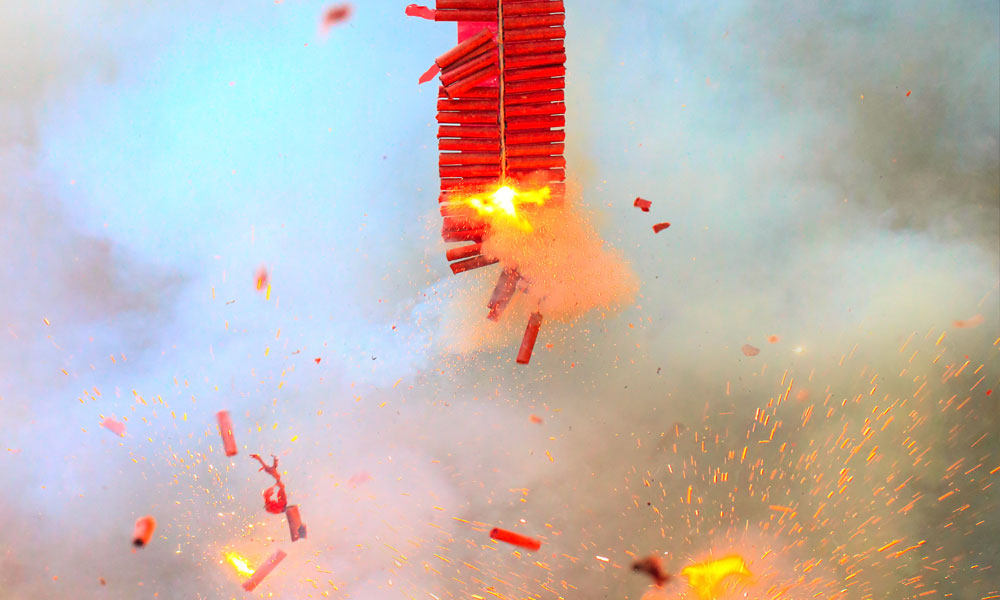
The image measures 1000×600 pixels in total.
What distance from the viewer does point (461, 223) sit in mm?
3678

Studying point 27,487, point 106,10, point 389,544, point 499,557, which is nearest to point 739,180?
point 499,557

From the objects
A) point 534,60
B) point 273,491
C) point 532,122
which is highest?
point 534,60

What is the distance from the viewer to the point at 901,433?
4117 millimetres

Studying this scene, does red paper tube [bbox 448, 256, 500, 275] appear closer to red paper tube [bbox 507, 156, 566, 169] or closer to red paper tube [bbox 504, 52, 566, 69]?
red paper tube [bbox 507, 156, 566, 169]

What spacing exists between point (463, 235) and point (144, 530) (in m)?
3.05

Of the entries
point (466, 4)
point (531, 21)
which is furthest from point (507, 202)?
point (466, 4)

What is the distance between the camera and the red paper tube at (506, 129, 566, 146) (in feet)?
11.5

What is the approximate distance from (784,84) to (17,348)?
5.42m

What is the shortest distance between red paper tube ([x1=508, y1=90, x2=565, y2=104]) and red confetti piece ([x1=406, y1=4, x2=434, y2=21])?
1.03 metres

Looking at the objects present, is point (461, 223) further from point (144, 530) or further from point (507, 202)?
point (144, 530)

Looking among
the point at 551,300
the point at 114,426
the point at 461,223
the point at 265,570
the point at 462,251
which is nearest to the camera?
the point at 461,223

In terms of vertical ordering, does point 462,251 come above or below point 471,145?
below

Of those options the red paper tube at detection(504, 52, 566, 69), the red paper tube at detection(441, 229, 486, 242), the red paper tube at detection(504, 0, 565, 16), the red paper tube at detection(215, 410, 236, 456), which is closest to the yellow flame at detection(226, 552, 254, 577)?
the red paper tube at detection(215, 410, 236, 456)

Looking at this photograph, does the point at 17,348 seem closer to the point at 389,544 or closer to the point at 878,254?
the point at 389,544
